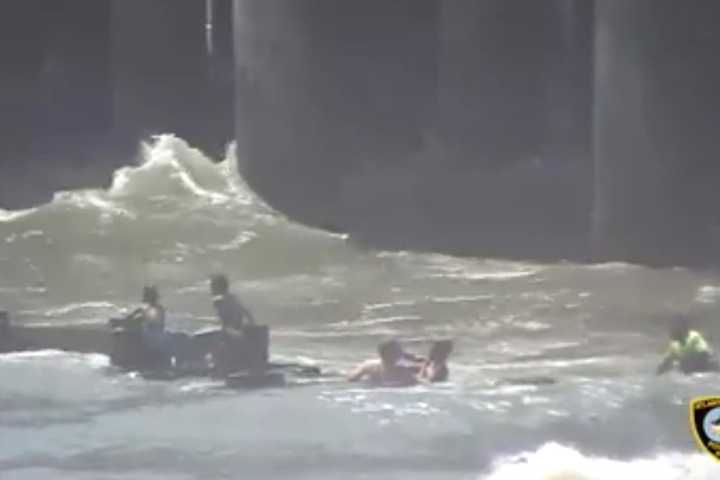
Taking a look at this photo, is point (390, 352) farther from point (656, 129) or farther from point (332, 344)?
point (656, 129)

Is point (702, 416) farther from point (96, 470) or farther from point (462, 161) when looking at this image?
point (96, 470)

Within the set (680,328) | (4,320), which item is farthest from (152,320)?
(680,328)

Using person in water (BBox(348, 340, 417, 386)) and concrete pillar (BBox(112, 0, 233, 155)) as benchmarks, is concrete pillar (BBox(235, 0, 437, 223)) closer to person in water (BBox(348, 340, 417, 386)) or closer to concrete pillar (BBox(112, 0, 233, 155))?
concrete pillar (BBox(112, 0, 233, 155))

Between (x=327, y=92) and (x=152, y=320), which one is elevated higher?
(x=327, y=92)

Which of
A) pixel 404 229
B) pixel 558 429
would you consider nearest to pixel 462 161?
pixel 404 229

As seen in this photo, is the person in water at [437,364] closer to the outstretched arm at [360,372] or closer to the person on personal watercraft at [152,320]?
the outstretched arm at [360,372]
